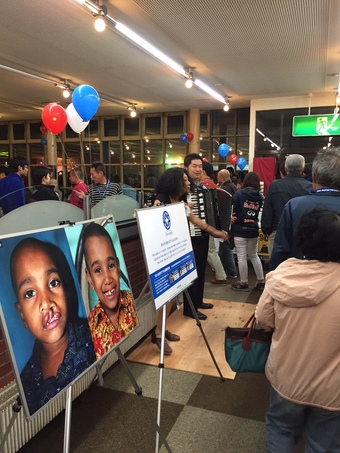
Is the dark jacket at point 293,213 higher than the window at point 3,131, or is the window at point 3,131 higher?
the window at point 3,131

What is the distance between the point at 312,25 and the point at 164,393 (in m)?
4.56

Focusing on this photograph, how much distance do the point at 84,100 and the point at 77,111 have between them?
0.85ft

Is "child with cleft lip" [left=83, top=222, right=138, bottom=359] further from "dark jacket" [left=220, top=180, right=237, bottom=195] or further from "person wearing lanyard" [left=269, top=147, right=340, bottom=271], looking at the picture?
"dark jacket" [left=220, top=180, right=237, bottom=195]

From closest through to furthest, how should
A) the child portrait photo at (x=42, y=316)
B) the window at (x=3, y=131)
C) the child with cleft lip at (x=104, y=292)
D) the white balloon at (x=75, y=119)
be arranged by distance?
the child portrait photo at (x=42, y=316) → the child with cleft lip at (x=104, y=292) → the white balloon at (x=75, y=119) → the window at (x=3, y=131)

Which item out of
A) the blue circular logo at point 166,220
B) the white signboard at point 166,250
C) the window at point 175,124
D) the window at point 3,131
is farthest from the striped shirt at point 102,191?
the window at point 3,131

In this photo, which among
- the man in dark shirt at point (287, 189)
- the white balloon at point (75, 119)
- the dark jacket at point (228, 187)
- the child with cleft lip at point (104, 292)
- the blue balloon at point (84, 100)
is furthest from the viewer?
the white balloon at point (75, 119)

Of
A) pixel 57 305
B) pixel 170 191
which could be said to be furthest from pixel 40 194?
pixel 57 305

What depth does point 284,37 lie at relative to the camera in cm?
484

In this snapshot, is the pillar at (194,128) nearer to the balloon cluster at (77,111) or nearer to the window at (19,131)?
the balloon cluster at (77,111)

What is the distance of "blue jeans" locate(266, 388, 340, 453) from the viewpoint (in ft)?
4.52

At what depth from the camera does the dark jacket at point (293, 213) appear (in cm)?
196

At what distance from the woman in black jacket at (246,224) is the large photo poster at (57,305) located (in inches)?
117

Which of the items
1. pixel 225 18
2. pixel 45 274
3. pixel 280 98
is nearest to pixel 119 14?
pixel 225 18

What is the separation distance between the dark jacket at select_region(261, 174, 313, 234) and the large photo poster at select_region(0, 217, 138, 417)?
2342 millimetres
